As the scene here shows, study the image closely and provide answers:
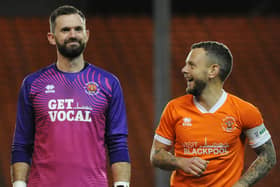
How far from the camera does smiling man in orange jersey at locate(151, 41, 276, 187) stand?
4.59 meters

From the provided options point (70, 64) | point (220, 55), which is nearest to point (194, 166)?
point (220, 55)

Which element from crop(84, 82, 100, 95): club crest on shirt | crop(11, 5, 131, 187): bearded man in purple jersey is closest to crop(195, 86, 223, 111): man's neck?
crop(11, 5, 131, 187): bearded man in purple jersey

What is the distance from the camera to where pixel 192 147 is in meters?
4.60

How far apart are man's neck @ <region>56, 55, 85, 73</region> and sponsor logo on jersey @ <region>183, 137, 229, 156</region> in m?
0.73

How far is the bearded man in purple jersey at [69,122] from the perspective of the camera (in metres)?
4.36

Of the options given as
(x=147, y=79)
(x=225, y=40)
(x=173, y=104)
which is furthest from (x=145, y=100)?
(x=173, y=104)

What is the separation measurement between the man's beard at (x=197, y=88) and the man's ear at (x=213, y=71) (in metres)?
0.06

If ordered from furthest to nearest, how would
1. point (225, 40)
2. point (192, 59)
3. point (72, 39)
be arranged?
1. point (225, 40)
2. point (192, 59)
3. point (72, 39)

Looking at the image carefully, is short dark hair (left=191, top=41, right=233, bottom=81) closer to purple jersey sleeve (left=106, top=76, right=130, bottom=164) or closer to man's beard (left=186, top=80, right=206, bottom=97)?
man's beard (left=186, top=80, right=206, bottom=97)

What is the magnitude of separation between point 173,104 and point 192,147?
280mm

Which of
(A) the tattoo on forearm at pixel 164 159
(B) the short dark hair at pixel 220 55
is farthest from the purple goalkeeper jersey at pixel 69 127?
(B) the short dark hair at pixel 220 55

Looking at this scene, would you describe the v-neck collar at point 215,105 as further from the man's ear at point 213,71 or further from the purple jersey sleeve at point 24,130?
the purple jersey sleeve at point 24,130

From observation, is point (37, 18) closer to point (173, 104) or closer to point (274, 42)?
point (274, 42)

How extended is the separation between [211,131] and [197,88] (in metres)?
0.25
